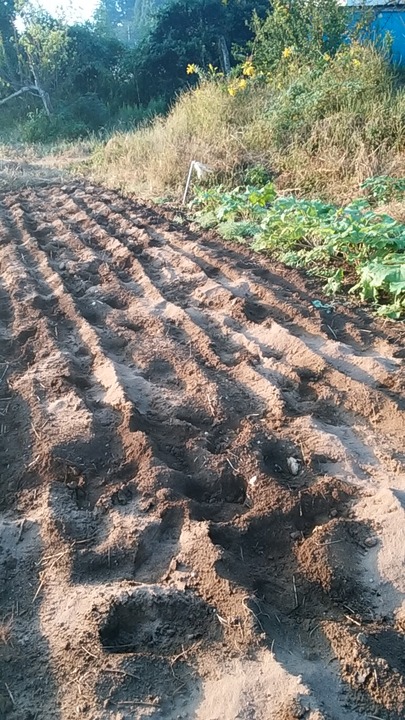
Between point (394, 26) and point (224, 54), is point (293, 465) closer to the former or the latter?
point (394, 26)

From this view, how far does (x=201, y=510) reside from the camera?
2.79m

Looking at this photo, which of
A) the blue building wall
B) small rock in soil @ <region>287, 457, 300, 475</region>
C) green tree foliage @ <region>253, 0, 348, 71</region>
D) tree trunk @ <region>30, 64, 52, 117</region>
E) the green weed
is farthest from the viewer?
tree trunk @ <region>30, 64, 52, 117</region>

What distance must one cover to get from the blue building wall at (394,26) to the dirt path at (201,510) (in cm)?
934

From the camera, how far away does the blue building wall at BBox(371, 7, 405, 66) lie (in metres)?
12.0

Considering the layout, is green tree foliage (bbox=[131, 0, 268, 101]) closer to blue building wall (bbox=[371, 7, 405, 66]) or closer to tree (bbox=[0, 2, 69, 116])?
tree (bbox=[0, 2, 69, 116])

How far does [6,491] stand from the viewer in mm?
3021

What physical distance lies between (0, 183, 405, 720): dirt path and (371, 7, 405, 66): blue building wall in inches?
368

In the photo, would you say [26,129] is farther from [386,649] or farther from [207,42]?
[386,649]

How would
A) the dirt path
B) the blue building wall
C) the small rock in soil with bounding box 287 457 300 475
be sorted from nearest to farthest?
the dirt path
the small rock in soil with bounding box 287 457 300 475
the blue building wall

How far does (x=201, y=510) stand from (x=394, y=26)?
498 inches

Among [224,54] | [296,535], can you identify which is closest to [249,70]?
[224,54]

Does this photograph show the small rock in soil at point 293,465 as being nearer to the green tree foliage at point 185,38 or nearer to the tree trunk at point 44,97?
the green tree foliage at point 185,38

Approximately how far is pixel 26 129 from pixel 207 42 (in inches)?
220

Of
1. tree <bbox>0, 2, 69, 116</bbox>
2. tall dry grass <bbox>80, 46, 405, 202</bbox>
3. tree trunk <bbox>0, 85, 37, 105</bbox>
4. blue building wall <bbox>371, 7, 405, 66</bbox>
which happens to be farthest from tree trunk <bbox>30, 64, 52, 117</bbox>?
blue building wall <bbox>371, 7, 405, 66</bbox>
